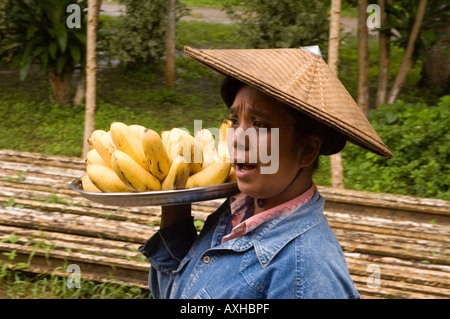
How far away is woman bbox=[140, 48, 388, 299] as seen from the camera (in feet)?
4.48

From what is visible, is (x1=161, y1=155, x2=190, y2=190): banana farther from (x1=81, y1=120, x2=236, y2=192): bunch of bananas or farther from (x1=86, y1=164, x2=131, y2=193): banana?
(x1=86, y1=164, x2=131, y2=193): banana

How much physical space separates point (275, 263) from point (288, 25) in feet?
22.0

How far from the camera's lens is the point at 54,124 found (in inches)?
295

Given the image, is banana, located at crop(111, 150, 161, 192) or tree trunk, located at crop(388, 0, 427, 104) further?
tree trunk, located at crop(388, 0, 427, 104)

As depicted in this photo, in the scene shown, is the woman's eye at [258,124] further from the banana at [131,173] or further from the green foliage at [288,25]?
the green foliage at [288,25]

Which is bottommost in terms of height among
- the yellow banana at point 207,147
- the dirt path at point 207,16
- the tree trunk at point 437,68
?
the yellow banana at point 207,147

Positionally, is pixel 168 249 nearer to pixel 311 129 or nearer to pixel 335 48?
pixel 311 129

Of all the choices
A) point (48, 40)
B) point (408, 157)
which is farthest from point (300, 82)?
point (48, 40)

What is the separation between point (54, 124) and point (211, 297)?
6.40 m

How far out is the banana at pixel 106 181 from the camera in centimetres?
168

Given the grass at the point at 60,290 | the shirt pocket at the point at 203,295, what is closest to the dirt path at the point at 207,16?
the grass at the point at 60,290

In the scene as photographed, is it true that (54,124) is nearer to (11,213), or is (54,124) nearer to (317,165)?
(11,213)

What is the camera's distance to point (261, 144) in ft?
4.76

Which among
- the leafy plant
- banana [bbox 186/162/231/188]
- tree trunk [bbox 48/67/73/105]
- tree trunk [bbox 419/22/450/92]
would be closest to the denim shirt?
banana [bbox 186/162/231/188]
